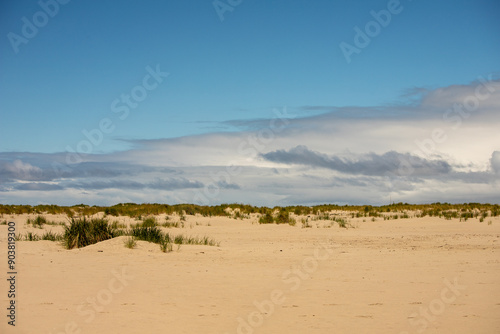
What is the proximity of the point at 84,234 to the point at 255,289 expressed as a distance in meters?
8.16

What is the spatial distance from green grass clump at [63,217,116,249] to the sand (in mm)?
417

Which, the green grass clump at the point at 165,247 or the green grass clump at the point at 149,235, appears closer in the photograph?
the green grass clump at the point at 165,247

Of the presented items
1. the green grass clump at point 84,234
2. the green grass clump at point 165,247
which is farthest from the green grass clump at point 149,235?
the green grass clump at point 84,234

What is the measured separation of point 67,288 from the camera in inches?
374

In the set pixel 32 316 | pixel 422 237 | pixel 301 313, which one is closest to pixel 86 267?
pixel 32 316

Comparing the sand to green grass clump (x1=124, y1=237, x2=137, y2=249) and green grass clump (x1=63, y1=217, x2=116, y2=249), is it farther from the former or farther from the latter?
green grass clump (x1=63, y1=217, x2=116, y2=249)

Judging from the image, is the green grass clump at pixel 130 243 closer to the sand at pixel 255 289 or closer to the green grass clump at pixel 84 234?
the sand at pixel 255 289

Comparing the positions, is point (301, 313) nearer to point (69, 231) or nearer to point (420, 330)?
point (420, 330)

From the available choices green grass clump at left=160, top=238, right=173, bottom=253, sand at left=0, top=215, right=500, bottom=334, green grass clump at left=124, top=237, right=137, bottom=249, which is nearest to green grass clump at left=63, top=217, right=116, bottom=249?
sand at left=0, top=215, right=500, bottom=334

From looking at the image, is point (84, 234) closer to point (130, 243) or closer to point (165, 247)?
point (130, 243)

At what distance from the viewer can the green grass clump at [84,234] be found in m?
15.6

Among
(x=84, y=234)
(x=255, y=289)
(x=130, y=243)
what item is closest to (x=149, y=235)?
(x=130, y=243)

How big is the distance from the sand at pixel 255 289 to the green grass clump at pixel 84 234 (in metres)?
0.42

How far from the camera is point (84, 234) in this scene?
52.4 feet
